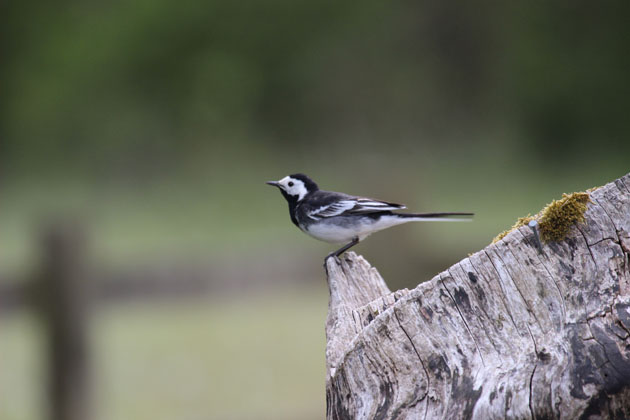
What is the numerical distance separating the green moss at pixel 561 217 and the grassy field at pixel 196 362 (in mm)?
4525

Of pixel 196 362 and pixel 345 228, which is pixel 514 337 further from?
pixel 196 362

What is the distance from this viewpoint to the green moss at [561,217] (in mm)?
2264

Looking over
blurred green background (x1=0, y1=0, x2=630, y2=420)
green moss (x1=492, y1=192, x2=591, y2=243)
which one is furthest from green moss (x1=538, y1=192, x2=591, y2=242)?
blurred green background (x1=0, y1=0, x2=630, y2=420)

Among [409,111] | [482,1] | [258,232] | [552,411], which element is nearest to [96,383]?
[552,411]

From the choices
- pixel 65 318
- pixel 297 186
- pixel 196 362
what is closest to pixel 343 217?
pixel 297 186

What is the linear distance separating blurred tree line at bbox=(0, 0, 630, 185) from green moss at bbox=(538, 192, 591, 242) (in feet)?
54.3

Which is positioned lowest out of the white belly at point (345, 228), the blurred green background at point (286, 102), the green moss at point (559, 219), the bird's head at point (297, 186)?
the green moss at point (559, 219)

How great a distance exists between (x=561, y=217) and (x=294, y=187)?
9.98 feet

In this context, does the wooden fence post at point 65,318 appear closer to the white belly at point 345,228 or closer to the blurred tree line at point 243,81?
the white belly at point 345,228

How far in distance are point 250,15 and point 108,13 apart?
3570 millimetres

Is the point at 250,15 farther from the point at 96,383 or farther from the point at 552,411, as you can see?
the point at 552,411

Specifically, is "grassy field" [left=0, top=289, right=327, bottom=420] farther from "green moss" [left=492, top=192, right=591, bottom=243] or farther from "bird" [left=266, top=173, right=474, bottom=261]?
"green moss" [left=492, top=192, right=591, bottom=243]

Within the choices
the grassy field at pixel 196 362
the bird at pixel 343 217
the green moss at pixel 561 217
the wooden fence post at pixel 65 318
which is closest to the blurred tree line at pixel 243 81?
the grassy field at pixel 196 362

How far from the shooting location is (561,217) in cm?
226
